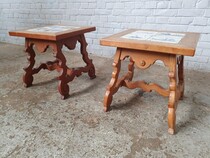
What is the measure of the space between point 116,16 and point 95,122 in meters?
1.54

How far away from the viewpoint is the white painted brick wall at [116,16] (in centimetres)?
205

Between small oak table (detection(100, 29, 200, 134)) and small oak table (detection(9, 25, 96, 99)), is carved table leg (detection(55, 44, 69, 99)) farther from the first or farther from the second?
small oak table (detection(100, 29, 200, 134))

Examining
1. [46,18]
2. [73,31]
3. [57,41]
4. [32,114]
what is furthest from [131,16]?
[32,114]

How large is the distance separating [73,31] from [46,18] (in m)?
1.57

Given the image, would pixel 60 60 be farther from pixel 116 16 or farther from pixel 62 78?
pixel 116 16

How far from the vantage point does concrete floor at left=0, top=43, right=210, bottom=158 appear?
3.63ft

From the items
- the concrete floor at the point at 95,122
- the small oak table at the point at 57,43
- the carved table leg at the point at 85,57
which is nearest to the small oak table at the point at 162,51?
the concrete floor at the point at 95,122

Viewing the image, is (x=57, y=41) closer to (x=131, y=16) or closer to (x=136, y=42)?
(x=136, y=42)

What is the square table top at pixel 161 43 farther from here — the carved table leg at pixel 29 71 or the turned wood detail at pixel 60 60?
the carved table leg at pixel 29 71

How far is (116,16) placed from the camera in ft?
7.98

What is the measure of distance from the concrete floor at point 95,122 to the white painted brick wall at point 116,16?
1.82ft

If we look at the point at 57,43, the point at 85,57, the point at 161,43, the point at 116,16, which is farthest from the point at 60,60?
the point at 116,16

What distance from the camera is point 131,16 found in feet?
7.70

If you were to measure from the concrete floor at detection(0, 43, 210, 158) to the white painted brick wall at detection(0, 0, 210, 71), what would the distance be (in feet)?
1.82
